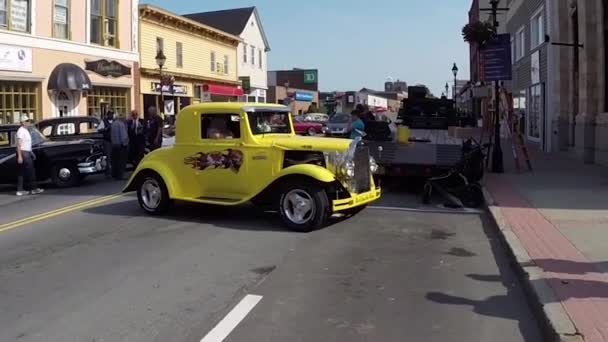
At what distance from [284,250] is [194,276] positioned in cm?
163

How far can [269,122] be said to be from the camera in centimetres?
1067

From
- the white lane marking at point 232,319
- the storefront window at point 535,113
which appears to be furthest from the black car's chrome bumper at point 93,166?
the storefront window at point 535,113

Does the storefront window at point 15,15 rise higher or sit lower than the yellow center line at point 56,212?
higher

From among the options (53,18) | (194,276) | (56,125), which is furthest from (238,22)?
(194,276)

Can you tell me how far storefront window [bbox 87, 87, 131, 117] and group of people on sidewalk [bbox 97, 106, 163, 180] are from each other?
391 inches

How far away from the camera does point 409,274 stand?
7.17m

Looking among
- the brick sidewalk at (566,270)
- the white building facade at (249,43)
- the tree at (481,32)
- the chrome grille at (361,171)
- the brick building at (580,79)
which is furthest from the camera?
the white building facade at (249,43)

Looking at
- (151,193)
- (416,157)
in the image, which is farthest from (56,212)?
(416,157)

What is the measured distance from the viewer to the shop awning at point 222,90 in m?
43.0

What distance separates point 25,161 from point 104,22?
17.1 metres

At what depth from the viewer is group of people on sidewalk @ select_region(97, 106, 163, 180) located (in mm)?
16781

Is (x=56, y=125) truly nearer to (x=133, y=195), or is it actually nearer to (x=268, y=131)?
(x=133, y=195)

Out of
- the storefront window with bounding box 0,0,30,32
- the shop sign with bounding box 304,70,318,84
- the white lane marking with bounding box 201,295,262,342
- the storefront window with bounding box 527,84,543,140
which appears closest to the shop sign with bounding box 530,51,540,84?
the storefront window with bounding box 527,84,543,140

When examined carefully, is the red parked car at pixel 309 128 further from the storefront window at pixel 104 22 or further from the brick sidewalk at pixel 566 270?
the brick sidewalk at pixel 566 270
